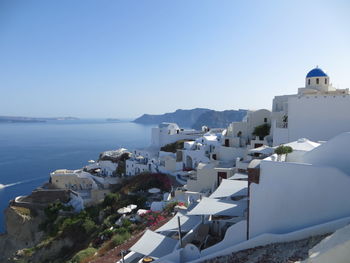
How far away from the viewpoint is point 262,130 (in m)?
26.1

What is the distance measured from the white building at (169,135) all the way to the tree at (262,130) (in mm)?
12020

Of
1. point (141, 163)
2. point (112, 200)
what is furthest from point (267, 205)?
point (141, 163)

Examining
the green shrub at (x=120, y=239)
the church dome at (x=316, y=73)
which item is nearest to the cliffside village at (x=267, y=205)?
the green shrub at (x=120, y=239)

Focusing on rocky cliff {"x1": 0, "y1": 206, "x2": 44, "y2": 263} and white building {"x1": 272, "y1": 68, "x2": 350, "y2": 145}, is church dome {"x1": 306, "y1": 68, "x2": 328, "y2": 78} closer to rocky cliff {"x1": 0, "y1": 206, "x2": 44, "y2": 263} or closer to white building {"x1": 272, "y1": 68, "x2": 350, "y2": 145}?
white building {"x1": 272, "y1": 68, "x2": 350, "y2": 145}

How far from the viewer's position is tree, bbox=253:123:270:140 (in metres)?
25.8

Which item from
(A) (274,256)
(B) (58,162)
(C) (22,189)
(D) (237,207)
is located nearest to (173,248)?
(D) (237,207)

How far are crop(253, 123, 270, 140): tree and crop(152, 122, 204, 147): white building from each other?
1202 centimetres

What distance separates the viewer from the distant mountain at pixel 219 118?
16538cm

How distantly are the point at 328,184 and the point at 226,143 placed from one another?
19340mm

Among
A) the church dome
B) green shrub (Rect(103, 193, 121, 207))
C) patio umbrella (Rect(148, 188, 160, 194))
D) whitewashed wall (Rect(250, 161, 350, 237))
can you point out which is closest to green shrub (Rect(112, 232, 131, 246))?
whitewashed wall (Rect(250, 161, 350, 237))

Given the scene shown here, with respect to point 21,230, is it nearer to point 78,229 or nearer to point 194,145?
point 78,229

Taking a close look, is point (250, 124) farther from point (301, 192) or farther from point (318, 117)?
point (301, 192)

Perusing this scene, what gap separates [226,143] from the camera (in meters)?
26.6

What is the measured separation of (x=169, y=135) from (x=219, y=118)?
442ft
